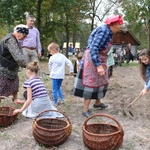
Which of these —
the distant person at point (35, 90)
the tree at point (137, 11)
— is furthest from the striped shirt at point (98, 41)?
the tree at point (137, 11)

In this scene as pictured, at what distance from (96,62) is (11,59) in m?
1.54

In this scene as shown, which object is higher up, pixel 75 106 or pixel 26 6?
pixel 26 6

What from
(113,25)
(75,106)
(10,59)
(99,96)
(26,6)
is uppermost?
(26,6)

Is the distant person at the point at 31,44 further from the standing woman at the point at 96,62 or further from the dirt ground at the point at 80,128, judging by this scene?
the standing woman at the point at 96,62

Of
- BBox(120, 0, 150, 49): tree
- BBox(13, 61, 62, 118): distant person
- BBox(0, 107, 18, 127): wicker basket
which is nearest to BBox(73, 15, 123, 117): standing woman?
BBox(13, 61, 62, 118): distant person

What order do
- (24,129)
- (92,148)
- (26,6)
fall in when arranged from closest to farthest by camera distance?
(92,148)
(24,129)
(26,6)

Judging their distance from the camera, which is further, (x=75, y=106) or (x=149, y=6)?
(x=149, y=6)

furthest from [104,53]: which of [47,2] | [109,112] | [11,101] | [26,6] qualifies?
[47,2]

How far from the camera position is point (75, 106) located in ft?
19.5

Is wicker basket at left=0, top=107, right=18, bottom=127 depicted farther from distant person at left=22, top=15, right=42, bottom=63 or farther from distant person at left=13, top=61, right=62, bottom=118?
distant person at left=22, top=15, right=42, bottom=63

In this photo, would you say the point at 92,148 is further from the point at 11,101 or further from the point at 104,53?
the point at 11,101

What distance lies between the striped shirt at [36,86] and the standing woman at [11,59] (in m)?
0.51

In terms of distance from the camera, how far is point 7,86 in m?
5.39

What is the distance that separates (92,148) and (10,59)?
94.4 inches
